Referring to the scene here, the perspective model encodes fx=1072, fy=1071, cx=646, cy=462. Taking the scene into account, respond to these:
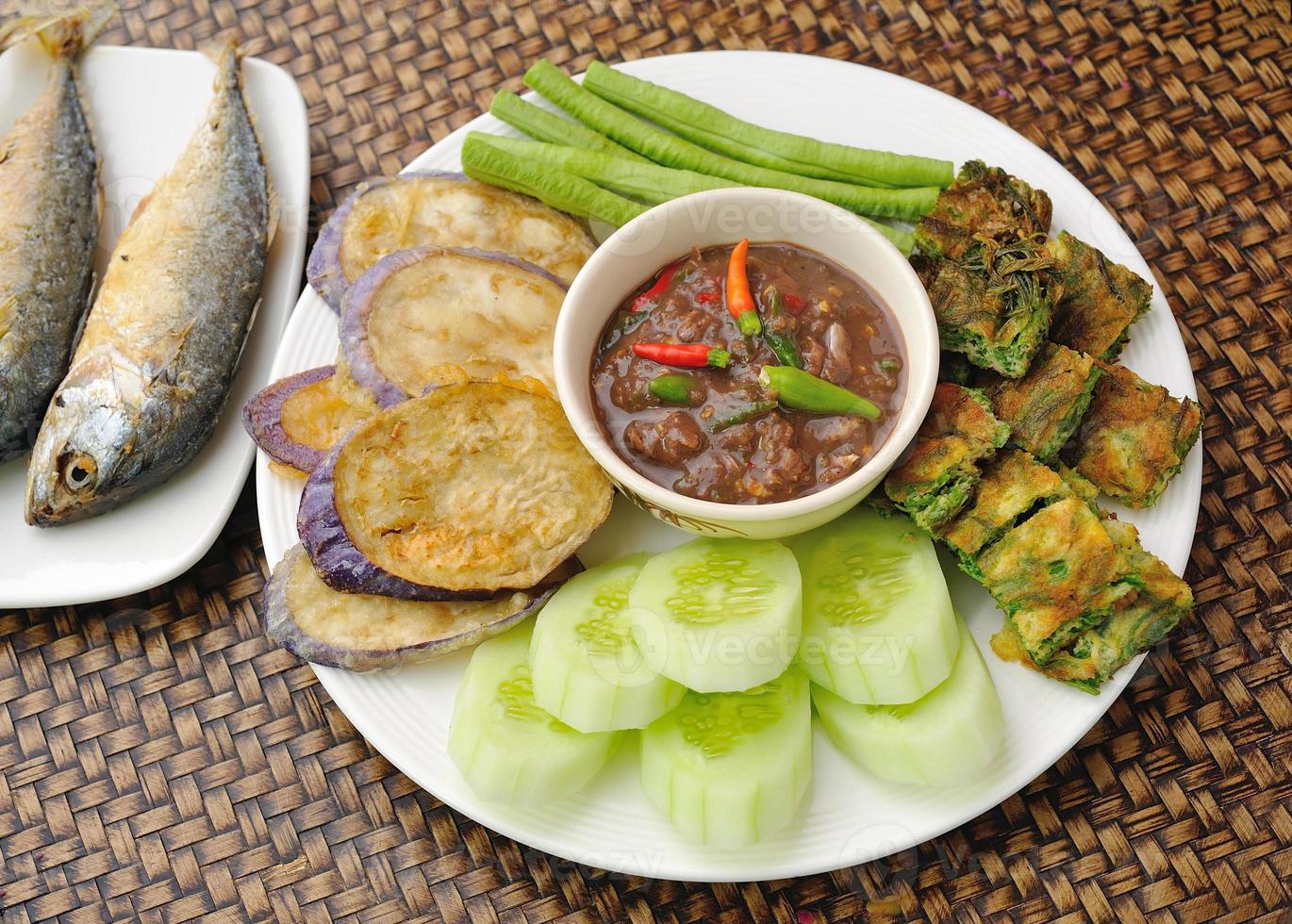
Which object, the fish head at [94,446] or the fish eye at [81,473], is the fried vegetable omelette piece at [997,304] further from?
the fish eye at [81,473]

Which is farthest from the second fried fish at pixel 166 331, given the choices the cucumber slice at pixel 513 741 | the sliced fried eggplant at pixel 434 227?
the cucumber slice at pixel 513 741

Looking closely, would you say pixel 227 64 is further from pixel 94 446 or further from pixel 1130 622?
pixel 1130 622

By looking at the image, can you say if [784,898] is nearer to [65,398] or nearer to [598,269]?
[598,269]

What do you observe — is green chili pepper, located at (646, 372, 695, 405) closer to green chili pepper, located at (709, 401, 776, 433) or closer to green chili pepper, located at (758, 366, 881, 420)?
green chili pepper, located at (709, 401, 776, 433)

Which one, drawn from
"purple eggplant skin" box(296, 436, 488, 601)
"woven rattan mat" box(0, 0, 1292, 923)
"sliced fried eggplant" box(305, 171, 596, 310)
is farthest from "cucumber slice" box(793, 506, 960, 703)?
"sliced fried eggplant" box(305, 171, 596, 310)

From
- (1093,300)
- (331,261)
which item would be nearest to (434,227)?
(331,261)

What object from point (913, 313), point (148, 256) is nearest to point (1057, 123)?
point (913, 313)
